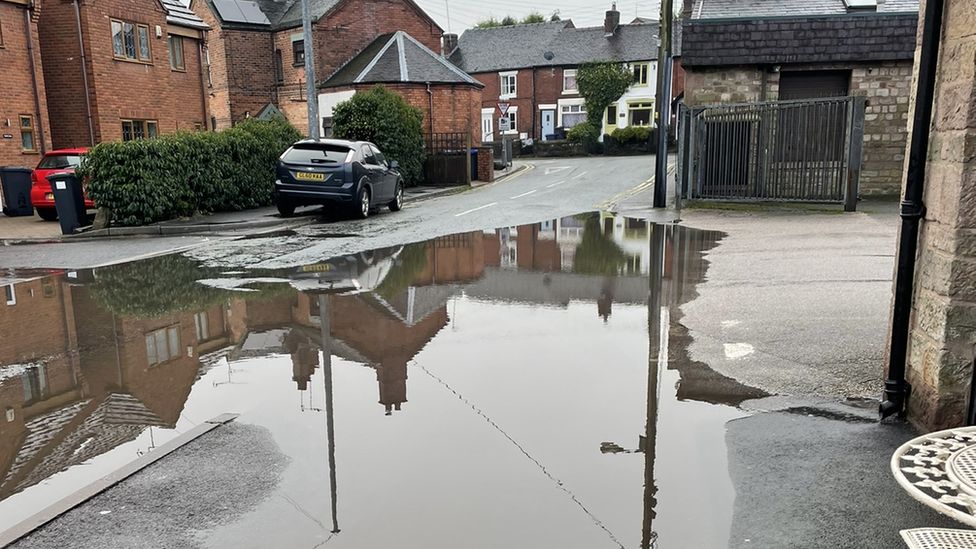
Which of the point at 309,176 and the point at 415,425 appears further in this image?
the point at 309,176

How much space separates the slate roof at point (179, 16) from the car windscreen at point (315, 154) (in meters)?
14.2

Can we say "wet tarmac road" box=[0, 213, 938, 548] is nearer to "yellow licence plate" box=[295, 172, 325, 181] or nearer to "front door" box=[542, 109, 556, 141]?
"yellow licence plate" box=[295, 172, 325, 181]

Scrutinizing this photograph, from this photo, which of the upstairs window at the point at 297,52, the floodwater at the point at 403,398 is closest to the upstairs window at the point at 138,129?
the upstairs window at the point at 297,52

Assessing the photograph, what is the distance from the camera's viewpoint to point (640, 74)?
52.2 m

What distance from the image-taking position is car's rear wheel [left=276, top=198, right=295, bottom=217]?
16484 millimetres

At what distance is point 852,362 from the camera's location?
5574 mm

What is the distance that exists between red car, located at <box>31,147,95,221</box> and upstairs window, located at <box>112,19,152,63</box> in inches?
297

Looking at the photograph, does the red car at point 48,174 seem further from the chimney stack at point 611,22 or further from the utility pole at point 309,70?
the chimney stack at point 611,22

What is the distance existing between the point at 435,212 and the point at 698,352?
1324 cm

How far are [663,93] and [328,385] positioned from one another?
13.5m

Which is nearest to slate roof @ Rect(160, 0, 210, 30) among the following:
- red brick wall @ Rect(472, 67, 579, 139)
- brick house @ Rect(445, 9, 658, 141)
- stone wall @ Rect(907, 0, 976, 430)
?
brick house @ Rect(445, 9, 658, 141)

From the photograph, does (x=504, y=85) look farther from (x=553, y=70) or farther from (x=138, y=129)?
(x=138, y=129)

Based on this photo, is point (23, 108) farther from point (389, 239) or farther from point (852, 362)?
point (852, 362)

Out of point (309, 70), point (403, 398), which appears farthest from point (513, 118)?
point (403, 398)
